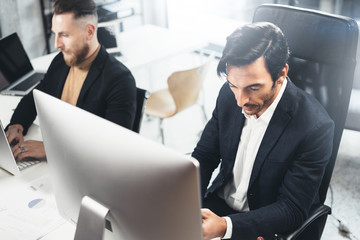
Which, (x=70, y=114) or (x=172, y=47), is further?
(x=172, y=47)

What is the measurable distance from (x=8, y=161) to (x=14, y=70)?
1.20 metres

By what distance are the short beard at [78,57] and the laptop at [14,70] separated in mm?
553

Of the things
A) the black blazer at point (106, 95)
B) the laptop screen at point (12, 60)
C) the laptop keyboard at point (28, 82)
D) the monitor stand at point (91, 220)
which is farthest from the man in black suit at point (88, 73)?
the monitor stand at point (91, 220)

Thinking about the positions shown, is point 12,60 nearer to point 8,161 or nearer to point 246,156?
point 8,161

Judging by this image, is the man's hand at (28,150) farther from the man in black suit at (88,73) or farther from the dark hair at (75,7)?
the dark hair at (75,7)

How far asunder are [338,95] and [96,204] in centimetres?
91

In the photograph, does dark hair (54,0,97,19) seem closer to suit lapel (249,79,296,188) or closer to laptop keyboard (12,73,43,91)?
laptop keyboard (12,73,43,91)

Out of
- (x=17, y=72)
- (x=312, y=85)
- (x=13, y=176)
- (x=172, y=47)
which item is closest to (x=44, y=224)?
(x=13, y=176)

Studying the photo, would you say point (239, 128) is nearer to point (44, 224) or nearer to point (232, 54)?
point (232, 54)

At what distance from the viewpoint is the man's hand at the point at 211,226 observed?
1.23 meters

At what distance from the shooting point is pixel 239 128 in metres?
1.56

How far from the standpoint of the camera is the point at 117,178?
0.97 m

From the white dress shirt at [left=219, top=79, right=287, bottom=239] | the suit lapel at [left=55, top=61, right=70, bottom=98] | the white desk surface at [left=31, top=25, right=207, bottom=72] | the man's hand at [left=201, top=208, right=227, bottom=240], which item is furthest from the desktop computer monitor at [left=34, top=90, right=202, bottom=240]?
the white desk surface at [left=31, top=25, right=207, bottom=72]

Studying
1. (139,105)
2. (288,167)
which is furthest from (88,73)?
(288,167)
